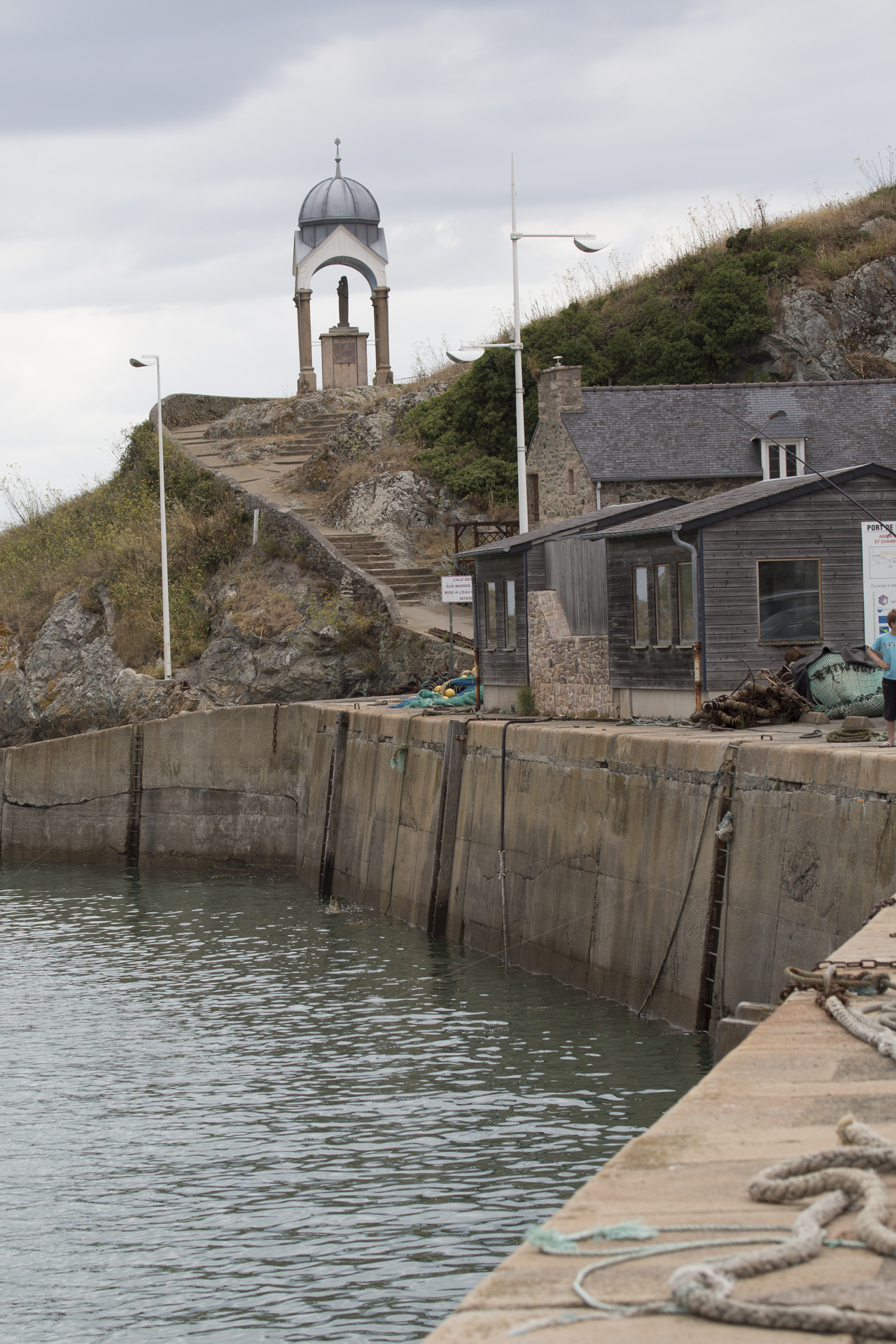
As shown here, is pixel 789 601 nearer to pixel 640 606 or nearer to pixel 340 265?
pixel 640 606

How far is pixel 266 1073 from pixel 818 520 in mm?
11204

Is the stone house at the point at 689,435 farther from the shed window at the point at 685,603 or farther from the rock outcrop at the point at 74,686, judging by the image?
the shed window at the point at 685,603

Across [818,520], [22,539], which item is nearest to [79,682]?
[22,539]

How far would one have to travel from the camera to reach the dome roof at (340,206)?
52.9 meters

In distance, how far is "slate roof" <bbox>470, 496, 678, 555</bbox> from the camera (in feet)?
78.2

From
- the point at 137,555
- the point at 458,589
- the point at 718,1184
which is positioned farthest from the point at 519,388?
the point at 718,1184

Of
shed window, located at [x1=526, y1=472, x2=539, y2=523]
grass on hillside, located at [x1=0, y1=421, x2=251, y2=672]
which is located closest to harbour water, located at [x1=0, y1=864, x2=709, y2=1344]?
shed window, located at [x1=526, y1=472, x2=539, y2=523]

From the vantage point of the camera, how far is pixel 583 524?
81.0 feet

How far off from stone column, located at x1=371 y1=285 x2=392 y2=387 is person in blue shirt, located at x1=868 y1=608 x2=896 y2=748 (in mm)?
40919

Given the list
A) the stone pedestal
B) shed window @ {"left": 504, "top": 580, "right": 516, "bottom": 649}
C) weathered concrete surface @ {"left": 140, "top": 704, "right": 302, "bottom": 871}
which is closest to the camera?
shed window @ {"left": 504, "top": 580, "right": 516, "bottom": 649}

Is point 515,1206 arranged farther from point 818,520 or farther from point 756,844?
point 818,520

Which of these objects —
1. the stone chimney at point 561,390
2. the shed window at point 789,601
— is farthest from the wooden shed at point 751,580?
the stone chimney at point 561,390

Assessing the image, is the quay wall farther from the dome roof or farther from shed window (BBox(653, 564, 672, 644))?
the dome roof

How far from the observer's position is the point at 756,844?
12977 millimetres
